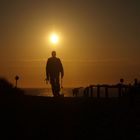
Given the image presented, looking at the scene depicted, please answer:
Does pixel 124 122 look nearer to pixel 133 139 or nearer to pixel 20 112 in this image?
pixel 133 139

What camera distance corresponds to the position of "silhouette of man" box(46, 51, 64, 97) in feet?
83.6

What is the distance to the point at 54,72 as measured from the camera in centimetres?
2550

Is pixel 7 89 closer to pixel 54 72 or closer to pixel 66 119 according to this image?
pixel 54 72

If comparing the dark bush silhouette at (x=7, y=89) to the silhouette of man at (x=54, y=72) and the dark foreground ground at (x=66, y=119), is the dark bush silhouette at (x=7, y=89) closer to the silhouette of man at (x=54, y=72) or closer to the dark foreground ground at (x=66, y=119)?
the silhouette of man at (x=54, y=72)

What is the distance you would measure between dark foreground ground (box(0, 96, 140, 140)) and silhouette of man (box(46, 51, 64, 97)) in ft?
11.0

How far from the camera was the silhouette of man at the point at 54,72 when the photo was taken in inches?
1003

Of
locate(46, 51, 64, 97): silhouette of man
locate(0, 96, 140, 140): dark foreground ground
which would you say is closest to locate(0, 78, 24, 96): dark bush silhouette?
locate(46, 51, 64, 97): silhouette of man

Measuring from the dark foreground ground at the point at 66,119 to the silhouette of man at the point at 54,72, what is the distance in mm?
3355

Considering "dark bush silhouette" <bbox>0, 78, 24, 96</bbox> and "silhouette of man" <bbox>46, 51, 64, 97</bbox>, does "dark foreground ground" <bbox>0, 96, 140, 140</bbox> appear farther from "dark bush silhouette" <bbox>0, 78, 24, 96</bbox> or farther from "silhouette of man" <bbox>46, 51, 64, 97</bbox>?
"dark bush silhouette" <bbox>0, 78, 24, 96</bbox>

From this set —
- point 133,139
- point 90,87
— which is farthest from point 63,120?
point 90,87

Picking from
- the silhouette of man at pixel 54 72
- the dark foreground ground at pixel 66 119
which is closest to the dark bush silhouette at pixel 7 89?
the silhouette of man at pixel 54 72

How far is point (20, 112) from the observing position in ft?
63.1

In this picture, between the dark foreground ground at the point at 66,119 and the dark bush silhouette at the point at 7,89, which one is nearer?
the dark foreground ground at the point at 66,119

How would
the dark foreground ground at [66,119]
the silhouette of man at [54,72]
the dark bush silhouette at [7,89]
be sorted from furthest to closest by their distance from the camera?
the dark bush silhouette at [7,89] → the silhouette of man at [54,72] → the dark foreground ground at [66,119]
